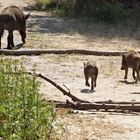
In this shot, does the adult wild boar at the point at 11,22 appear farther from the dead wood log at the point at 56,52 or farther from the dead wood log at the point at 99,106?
the dead wood log at the point at 99,106

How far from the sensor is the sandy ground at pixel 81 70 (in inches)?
362

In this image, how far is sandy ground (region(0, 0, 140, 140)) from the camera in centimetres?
919

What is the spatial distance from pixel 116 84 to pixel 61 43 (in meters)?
5.22

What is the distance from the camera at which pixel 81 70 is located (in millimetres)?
14664

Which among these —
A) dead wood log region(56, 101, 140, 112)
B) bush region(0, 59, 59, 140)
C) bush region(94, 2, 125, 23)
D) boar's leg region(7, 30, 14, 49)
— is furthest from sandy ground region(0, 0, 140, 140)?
bush region(0, 59, 59, 140)

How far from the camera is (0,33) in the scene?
1745cm

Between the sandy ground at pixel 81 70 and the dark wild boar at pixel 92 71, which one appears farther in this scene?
the dark wild boar at pixel 92 71

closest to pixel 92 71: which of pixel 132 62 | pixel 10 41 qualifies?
pixel 132 62

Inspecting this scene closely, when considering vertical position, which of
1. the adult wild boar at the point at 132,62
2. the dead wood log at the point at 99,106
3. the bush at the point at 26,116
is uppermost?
the bush at the point at 26,116

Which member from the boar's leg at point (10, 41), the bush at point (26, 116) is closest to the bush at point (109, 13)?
→ the boar's leg at point (10, 41)

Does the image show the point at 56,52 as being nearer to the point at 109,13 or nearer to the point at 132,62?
the point at 132,62

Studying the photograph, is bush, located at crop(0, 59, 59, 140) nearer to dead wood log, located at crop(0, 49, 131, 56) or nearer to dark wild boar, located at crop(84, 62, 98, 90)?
dark wild boar, located at crop(84, 62, 98, 90)

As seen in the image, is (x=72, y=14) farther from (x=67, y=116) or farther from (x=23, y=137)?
(x=23, y=137)

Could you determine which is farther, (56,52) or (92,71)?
(56,52)
